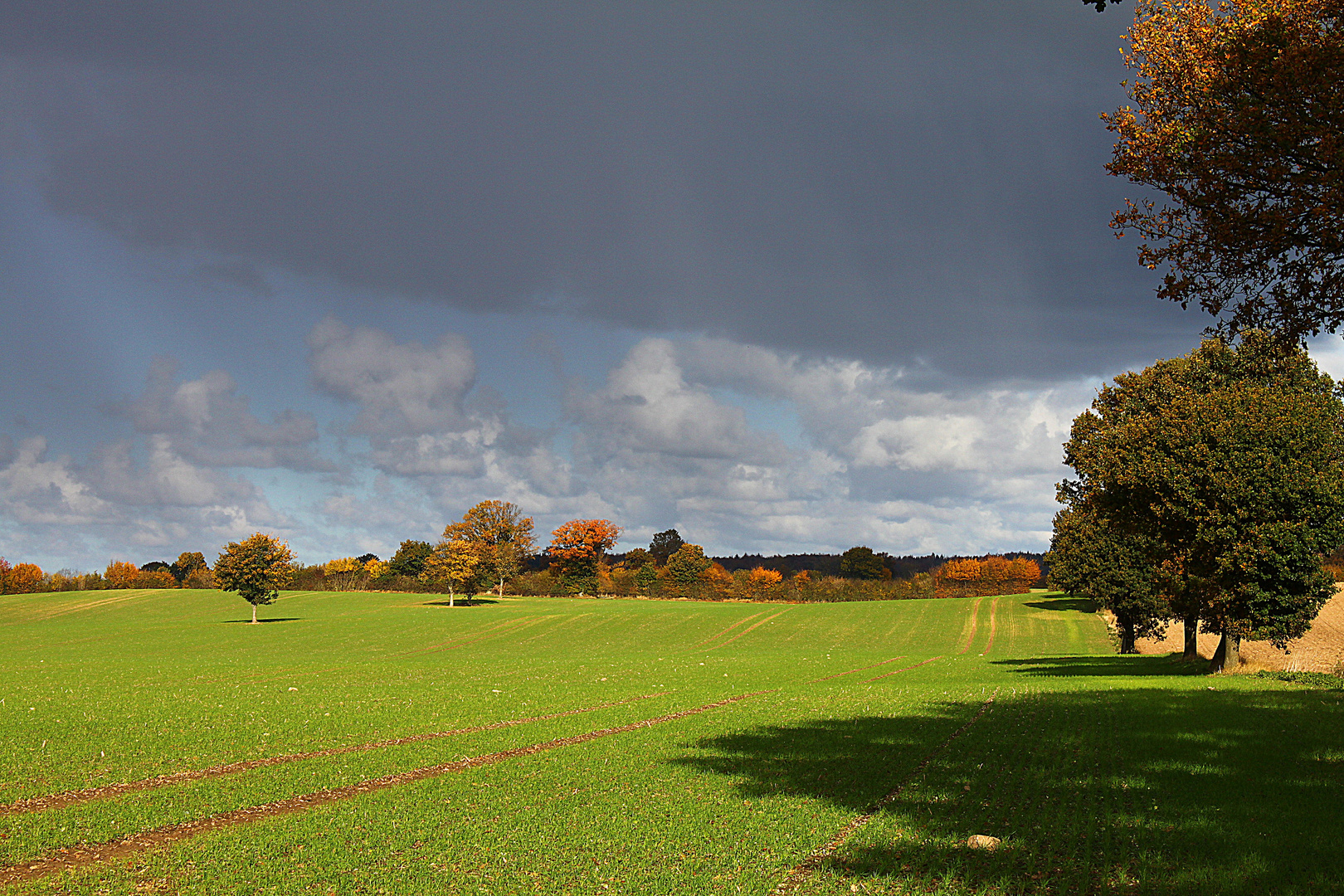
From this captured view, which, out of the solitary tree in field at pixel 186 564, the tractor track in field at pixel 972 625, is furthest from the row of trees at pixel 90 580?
the tractor track in field at pixel 972 625

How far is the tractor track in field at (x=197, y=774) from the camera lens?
39.0 feet

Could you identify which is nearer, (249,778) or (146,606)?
(249,778)

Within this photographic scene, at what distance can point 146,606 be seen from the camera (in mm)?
98062

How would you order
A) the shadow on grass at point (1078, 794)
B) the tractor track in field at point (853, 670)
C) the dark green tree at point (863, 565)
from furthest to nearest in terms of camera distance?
the dark green tree at point (863, 565)
the tractor track in field at point (853, 670)
the shadow on grass at point (1078, 794)

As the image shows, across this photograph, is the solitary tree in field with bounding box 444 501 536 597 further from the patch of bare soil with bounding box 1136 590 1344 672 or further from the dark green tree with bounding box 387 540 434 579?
the patch of bare soil with bounding box 1136 590 1344 672

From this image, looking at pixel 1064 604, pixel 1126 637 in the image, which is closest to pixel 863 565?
pixel 1064 604

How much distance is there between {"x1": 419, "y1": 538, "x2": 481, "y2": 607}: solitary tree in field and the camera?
102 metres

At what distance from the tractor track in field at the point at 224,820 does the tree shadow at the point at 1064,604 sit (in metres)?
87.6

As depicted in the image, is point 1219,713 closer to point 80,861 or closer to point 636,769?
point 636,769

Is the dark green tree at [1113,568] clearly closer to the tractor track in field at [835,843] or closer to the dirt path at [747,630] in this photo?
the dirt path at [747,630]

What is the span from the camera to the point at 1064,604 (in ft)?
309

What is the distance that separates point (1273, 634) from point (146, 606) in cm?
11325

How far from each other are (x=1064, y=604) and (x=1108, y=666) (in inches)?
2288

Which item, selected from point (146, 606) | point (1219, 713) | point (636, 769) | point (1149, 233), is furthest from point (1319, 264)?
point (146, 606)
